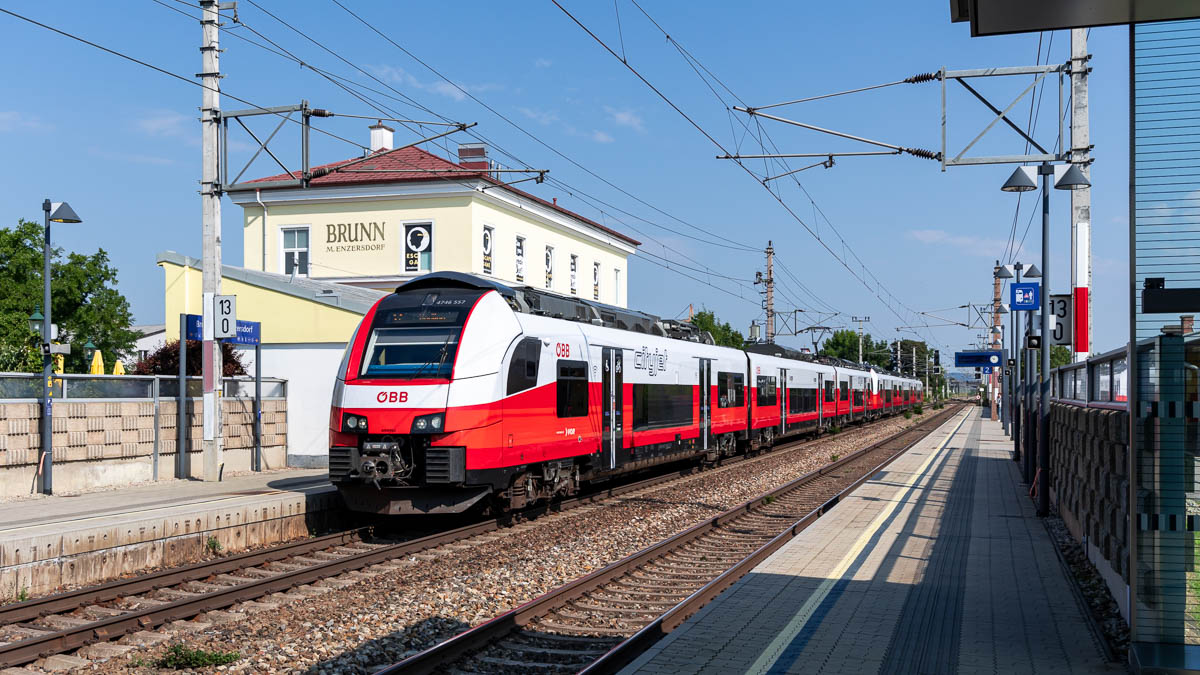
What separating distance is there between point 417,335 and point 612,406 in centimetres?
491

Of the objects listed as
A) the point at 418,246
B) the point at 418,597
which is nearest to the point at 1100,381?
the point at 418,597

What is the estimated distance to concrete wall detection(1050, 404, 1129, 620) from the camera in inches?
295

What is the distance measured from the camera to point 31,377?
49.4 feet

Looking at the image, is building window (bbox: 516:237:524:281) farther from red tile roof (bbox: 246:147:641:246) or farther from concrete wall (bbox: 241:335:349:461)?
concrete wall (bbox: 241:335:349:461)

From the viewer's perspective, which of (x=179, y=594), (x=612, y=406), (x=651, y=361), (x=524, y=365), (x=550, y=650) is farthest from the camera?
(x=651, y=361)

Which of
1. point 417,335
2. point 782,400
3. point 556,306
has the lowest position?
A: point 782,400

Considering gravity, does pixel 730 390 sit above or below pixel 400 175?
below

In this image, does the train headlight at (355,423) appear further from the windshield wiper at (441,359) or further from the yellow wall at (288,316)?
the yellow wall at (288,316)

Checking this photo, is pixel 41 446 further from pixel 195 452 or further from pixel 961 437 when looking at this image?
pixel 961 437

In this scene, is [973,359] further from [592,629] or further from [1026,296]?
[592,629]

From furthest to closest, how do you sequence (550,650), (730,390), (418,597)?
(730,390), (418,597), (550,650)

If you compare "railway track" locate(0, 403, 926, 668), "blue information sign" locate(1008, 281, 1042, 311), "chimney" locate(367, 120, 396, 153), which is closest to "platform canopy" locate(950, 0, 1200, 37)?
"railway track" locate(0, 403, 926, 668)

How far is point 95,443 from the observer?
15992 millimetres

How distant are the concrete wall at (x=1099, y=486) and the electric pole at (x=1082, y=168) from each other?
245 centimetres
